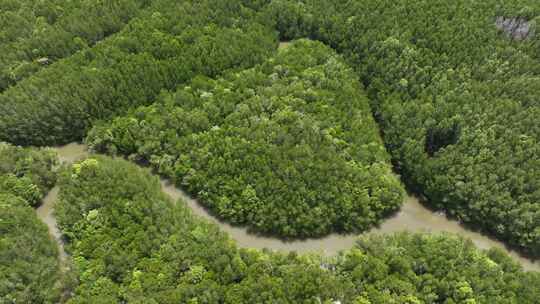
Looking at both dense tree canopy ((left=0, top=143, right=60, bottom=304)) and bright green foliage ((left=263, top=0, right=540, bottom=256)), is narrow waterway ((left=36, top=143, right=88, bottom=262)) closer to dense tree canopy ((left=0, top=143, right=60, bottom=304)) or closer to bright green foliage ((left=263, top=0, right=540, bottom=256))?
dense tree canopy ((left=0, top=143, right=60, bottom=304))

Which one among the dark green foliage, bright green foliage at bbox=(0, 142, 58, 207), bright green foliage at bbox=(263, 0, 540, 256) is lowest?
the dark green foliage

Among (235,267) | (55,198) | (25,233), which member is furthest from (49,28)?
(235,267)

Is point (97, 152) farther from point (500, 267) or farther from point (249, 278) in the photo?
point (500, 267)

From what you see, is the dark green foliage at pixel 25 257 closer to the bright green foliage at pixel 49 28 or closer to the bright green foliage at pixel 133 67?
the bright green foliage at pixel 133 67

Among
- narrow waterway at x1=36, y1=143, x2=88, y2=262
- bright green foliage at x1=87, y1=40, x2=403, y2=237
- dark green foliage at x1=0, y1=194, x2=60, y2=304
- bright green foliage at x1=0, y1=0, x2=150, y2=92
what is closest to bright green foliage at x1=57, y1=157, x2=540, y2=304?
dark green foliage at x1=0, y1=194, x2=60, y2=304

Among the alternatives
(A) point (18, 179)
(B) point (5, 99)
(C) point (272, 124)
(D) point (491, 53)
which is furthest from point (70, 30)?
(D) point (491, 53)

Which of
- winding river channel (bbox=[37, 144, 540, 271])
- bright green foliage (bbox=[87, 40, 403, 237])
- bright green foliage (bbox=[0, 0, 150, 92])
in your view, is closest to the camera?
bright green foliage (bbox=[87, 40, 403, 237])
